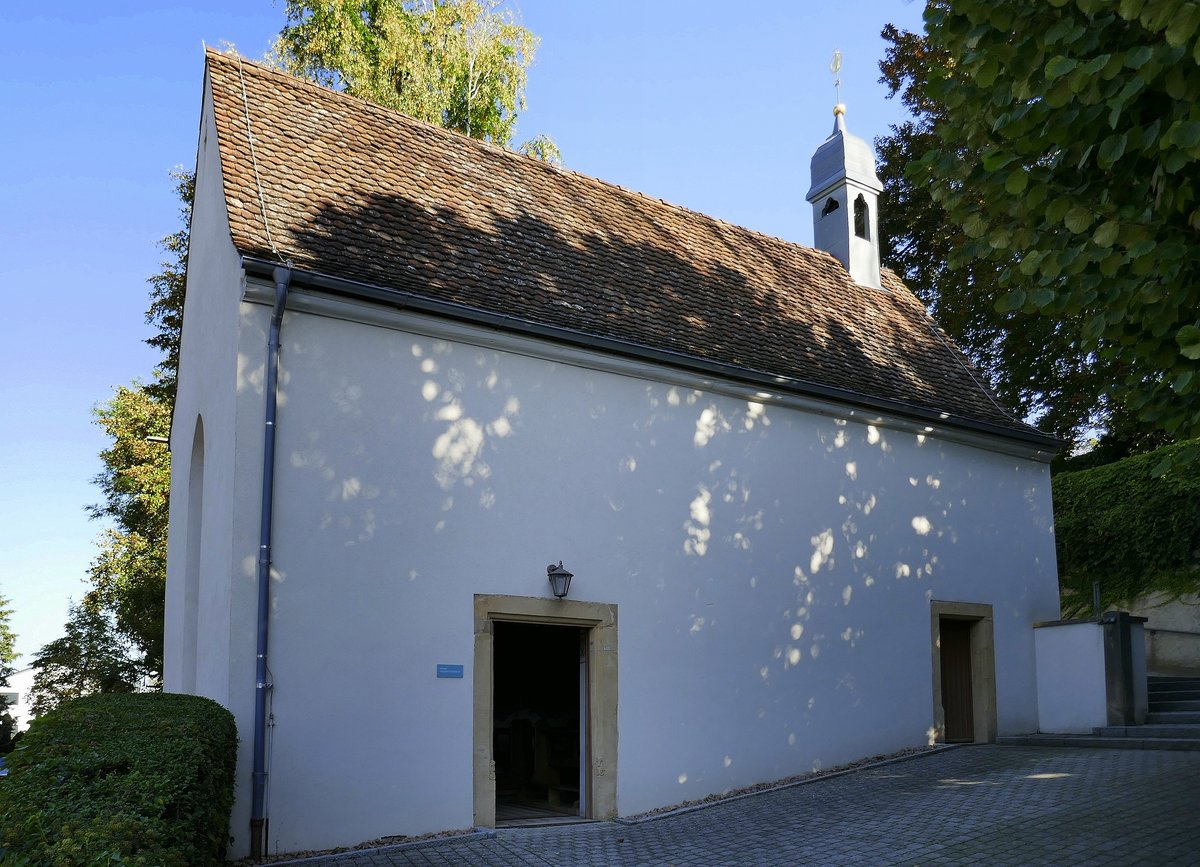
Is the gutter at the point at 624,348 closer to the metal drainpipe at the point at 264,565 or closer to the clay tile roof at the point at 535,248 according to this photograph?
the clay tile roof at the point at 535,248

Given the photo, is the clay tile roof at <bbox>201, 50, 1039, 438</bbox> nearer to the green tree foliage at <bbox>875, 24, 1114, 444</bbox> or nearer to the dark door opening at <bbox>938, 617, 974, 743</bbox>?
the dark door opening at <bbox>938, 617, 974, 743</bbox>

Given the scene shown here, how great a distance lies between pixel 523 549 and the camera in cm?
1027

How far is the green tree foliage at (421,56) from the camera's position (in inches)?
895

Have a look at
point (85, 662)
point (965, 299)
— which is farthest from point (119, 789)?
point (85, 662)

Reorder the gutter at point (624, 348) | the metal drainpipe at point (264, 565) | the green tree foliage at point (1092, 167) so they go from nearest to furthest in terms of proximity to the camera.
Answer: the green tree foliage at point (1092, 167)
the metal drainpipe at point (264, 565)
the gutter at point (624, 348)

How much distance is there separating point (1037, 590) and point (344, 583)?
35.0 ft

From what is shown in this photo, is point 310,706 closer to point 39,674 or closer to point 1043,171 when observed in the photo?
point 1043,171

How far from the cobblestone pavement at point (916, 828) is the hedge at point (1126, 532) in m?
7.02

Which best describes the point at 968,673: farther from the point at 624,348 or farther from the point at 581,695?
the point at 624,348

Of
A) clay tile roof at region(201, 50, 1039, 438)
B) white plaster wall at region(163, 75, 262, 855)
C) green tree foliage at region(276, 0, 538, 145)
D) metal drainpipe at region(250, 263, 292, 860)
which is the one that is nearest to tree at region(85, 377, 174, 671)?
green tree foliage at region(276, 0, 538, 145)

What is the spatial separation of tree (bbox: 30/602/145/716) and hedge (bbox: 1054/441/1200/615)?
24297 mm

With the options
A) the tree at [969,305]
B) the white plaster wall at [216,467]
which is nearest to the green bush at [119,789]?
the white plaster wall at [216,467]

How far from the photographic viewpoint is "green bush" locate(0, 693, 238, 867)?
439cm

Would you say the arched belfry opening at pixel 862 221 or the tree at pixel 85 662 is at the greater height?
the arched belfry opening at pixel 862 221
